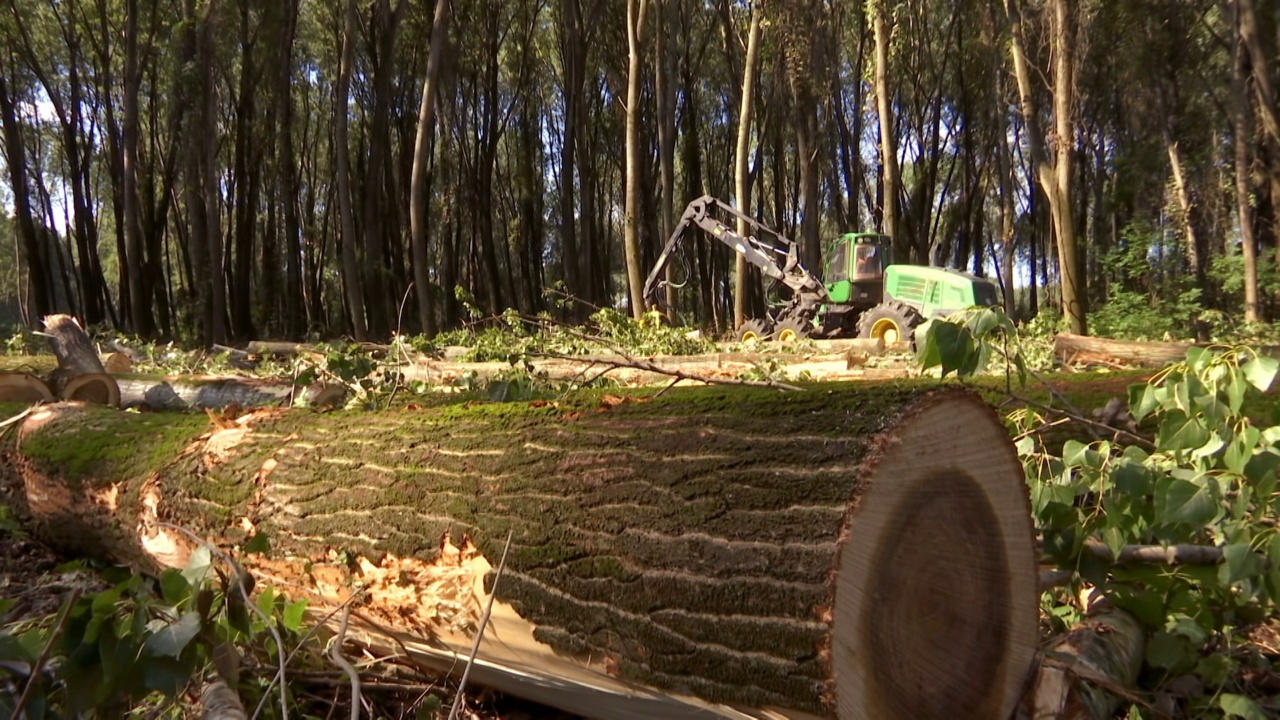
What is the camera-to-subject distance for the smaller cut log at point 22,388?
6.55 m

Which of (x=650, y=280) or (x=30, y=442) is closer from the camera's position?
(x=30, y=442)

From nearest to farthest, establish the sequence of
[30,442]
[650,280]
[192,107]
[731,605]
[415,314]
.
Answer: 1. [731,605]
2. [30,442]
3. [650,280]
4. [192,107]
5. [415,314]

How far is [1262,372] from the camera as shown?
7.45 feet

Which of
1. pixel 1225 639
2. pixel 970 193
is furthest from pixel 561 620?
pixel 970 193

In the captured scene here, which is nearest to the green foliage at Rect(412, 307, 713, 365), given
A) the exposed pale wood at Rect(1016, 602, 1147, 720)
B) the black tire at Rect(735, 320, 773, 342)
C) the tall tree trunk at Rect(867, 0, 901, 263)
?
the black tire at Rect(735, 320, 773, 342)

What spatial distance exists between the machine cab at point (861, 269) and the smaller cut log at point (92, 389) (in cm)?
1110

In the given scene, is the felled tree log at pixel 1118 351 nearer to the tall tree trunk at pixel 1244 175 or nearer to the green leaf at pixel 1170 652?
the green leaf at pixel 1170 652

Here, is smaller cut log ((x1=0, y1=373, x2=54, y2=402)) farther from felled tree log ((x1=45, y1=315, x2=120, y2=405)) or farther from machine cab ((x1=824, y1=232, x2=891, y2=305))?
machine cab ((x1=824, y1=232, x2=891, y2=305))

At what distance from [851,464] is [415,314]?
27691mm

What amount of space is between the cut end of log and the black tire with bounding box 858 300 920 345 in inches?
389

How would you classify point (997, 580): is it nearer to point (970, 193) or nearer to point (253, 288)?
point (970, 193)

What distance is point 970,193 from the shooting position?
3114 centimetres

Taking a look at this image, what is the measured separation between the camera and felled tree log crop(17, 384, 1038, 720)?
1911mm

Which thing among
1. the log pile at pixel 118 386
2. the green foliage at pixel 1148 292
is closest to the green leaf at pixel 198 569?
the log pile at pixel 118 386
